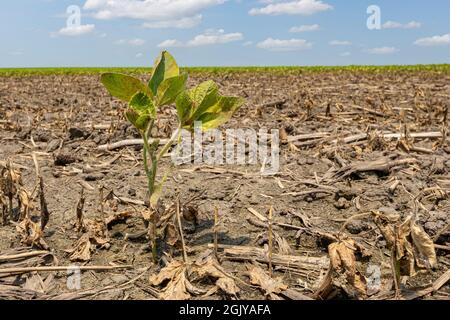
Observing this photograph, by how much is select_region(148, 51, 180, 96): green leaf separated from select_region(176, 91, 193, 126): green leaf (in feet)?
0.52

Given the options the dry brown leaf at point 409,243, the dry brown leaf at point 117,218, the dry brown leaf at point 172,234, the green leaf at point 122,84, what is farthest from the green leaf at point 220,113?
the dry brown leaf at point 409,243

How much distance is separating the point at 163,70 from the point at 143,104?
0.86 feet

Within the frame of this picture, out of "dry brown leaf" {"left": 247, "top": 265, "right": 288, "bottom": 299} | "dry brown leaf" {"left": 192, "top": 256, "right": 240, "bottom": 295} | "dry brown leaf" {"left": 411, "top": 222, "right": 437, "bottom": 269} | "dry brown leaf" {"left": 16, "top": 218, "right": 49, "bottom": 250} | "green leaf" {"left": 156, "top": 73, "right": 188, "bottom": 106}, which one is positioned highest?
"green leaf" {"left": 156, "top": 73, "right": 188, "bottom": 106}

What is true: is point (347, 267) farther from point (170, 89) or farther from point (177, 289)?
point (170, 89)

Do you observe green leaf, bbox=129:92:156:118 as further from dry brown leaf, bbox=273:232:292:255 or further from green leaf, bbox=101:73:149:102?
dry brown leaf, bbox=273:232:292:255

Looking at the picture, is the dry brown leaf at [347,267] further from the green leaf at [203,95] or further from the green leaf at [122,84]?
the green leaf at [122,84]

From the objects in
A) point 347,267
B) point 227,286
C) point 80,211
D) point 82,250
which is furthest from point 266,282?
point 80,211

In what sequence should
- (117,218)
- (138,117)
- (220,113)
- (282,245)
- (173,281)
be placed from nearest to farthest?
(173,281)
(138,117)
(220,113)
(282,245)
(117,218)

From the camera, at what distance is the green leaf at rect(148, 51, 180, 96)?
2.17 meters

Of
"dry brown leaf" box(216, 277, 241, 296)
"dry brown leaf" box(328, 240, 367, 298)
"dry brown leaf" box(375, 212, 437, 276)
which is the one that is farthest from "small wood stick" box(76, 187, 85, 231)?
"dry brown leaf" box(375, 212, 437, 276)

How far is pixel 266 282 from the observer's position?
1.96 metres
